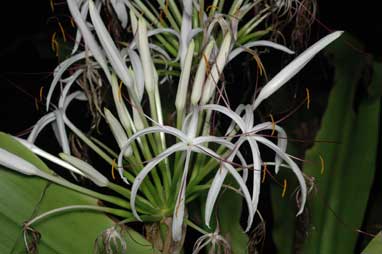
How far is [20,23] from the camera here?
128cm

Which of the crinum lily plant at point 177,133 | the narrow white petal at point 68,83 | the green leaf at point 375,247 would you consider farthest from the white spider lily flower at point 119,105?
the green leaf at point 375,247

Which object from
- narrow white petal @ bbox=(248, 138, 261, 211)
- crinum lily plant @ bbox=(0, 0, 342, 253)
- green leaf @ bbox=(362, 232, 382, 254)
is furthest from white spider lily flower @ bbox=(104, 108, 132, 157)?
green leaf @ bbox=(362, 232, 382, 254)

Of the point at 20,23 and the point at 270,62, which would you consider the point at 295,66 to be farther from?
the point at 20,23

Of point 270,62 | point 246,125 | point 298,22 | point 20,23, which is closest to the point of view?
point 246,125

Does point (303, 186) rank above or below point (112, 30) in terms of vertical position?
below

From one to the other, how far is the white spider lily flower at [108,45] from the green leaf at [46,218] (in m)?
0.12

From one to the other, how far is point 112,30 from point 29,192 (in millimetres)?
271

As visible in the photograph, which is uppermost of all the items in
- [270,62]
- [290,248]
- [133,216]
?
[270,62]

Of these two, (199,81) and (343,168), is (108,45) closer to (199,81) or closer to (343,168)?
(199,81)

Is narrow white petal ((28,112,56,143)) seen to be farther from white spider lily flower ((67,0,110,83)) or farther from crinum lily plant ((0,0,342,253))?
white spider lily flower ((67,0,110,83))

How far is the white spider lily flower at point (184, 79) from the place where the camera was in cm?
60

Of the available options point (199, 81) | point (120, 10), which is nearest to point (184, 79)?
point (199, 81)

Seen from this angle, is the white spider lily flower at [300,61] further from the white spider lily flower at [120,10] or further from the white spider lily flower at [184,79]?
the white spider lily flower at [120,10]

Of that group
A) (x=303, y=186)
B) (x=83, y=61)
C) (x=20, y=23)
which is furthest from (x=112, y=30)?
(x=20, y=23)
